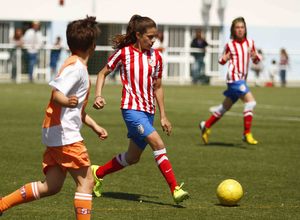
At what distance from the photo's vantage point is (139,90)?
1082 cm

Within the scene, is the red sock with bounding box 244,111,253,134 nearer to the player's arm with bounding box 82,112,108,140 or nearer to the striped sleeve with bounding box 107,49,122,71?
the striped sleeve with bounding box 107,49,122,71

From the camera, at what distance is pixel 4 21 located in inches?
1816

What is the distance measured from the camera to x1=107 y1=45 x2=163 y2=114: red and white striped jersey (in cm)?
1077

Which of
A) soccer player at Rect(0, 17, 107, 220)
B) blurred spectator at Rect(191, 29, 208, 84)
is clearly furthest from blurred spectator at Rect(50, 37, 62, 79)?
Result: soccer player at Rect(0, 17, 107, 220)

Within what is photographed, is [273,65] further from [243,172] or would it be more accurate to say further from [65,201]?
[65,201]

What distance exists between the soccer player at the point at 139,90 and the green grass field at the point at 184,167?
0.41 meters

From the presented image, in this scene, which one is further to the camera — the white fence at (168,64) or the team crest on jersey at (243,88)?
the white fence at (168,64)

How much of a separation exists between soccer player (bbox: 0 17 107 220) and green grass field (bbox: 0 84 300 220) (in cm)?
117

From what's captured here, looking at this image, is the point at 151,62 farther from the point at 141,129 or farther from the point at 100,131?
the point at 100,131

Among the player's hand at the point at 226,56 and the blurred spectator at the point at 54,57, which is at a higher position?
the player's hand at the point at 226,56

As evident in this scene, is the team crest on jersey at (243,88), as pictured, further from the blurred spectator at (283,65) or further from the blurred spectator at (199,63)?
the blurred spectator at (283,65)

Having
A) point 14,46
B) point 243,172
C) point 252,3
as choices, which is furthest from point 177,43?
point 243,172

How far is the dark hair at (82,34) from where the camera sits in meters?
8.25

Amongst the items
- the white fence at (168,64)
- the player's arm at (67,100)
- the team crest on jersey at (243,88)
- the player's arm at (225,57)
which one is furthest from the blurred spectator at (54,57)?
the player's arm at (67,100)
